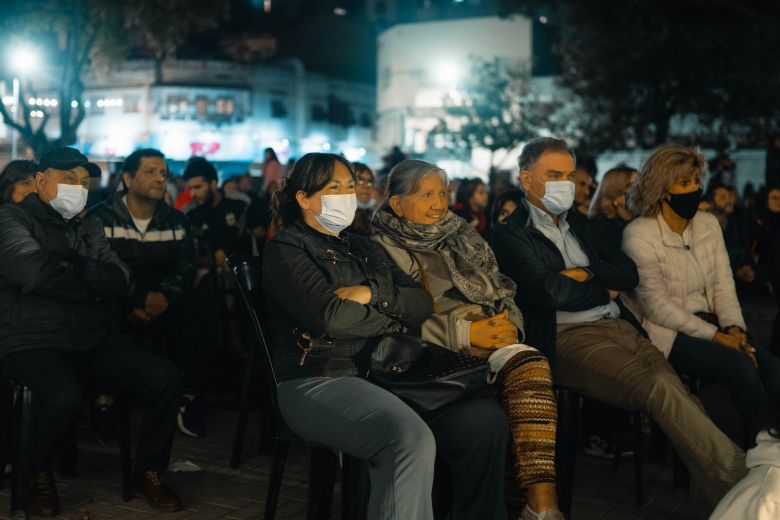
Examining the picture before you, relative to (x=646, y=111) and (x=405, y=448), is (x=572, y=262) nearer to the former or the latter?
(x=405, y=448)

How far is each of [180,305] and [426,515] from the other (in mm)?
3396

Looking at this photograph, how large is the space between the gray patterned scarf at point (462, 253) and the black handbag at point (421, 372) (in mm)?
670

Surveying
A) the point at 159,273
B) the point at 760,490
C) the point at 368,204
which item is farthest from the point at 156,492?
the point at 368,204

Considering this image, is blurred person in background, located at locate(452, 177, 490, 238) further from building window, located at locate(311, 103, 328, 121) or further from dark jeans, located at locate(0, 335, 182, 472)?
building window, located at locate(311, 103, 328, 121)

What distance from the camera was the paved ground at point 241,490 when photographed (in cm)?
513

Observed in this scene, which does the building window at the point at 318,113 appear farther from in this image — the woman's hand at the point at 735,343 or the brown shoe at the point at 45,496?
the brown shoe at the point at 45,496

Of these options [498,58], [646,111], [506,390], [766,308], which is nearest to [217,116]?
[498,58]

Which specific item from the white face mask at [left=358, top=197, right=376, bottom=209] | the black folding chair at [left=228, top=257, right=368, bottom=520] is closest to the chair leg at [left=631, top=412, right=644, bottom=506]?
the black folding chair at [left=228, top=257, right=368, bottom=520]

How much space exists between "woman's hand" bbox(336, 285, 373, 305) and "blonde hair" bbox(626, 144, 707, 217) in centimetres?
220

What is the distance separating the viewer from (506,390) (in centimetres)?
452

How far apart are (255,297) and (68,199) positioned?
1392 mm

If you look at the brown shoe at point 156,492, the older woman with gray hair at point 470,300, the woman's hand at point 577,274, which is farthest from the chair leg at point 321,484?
the woman's hand at point 577,274

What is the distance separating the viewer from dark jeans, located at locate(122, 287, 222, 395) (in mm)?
6816

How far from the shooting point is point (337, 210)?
460cm
